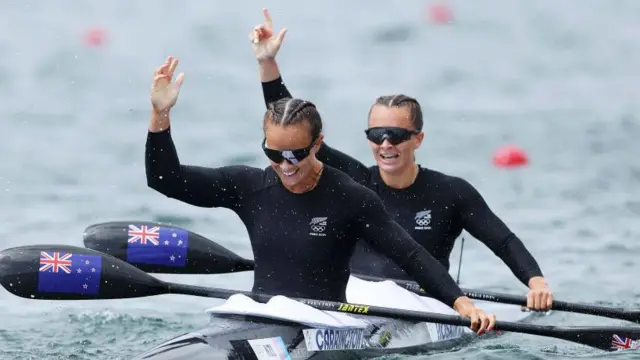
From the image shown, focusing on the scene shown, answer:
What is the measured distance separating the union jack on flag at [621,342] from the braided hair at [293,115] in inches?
109

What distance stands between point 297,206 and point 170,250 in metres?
1.93

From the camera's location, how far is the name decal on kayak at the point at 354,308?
7887mm

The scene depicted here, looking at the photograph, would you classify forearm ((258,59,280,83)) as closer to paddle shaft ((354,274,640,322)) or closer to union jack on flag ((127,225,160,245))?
union jack on flag ((127,225,160,245))

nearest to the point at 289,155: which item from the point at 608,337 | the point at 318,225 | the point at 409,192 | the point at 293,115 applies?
the point at 293,115

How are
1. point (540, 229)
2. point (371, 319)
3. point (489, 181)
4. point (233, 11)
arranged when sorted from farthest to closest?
point (233, 11) → point (489, 181) → point (540, 229) → point (371, 319)

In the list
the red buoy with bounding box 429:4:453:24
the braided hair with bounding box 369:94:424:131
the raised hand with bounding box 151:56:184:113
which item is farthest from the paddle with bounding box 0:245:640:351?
the red buoy with bounding box 429:4:453:24

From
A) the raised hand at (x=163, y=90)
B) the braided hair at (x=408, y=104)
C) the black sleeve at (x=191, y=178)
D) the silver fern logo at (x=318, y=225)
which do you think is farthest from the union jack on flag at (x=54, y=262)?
the braided hair at (x=408, y=104)

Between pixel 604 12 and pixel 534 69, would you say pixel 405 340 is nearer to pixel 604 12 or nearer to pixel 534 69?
pixel 534 69

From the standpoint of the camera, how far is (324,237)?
7.83 metres

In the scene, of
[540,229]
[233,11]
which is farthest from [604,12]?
[540,229]

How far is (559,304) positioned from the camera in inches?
353

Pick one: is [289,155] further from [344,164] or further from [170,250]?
[170,250]

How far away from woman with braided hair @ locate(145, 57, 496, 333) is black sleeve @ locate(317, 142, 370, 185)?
1592 mm

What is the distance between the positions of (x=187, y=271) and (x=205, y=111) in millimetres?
11889
